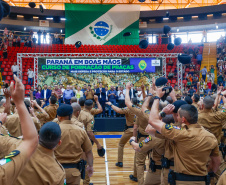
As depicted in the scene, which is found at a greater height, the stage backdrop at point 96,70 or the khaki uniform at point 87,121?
the stage backdrop at point 96,70

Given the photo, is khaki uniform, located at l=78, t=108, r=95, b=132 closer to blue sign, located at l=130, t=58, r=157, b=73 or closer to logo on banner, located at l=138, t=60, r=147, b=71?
blue sign, located at l=130, t=58, r=157, b=73

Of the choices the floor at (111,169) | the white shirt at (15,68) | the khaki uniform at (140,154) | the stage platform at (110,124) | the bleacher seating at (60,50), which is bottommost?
the floor at (111,169)

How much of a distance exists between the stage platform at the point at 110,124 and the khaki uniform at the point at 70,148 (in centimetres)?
751

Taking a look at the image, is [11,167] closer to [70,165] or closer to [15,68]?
[70,165]

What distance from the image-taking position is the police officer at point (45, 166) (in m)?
1.89

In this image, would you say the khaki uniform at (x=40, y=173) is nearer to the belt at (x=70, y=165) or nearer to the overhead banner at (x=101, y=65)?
the belt at (x=70, y=165)

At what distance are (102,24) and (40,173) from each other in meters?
18.5

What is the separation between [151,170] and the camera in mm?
3707

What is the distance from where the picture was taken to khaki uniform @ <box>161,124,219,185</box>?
8.14ft

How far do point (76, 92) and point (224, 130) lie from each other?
7.86 metres

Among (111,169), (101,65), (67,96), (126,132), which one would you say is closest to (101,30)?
(101,65)

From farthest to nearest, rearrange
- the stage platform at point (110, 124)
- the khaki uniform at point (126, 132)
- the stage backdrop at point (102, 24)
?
the stage backdrop at point (102, 24), the stage platform at point (110, 124), the khaki uniform at point (126, 132)

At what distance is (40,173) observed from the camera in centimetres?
189

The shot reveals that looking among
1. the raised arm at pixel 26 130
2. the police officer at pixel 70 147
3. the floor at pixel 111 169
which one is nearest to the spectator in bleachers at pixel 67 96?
the floor at pixel 111 169
